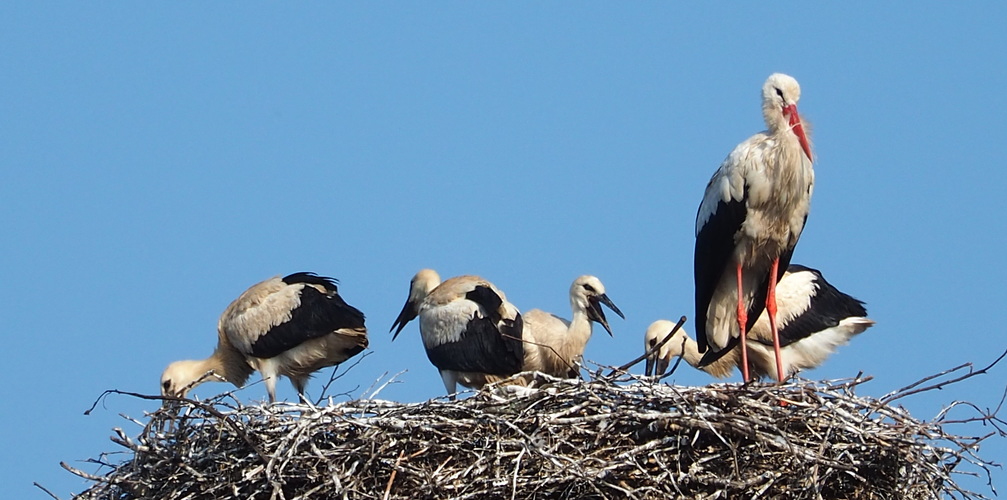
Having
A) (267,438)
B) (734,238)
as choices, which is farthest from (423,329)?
(267,438)

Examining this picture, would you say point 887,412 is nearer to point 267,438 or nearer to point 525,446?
point 525,446

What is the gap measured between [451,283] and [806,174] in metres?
2.73

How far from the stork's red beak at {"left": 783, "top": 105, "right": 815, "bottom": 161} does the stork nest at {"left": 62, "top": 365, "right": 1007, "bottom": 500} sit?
5.24 feet

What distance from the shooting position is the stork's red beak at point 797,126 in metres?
8.20

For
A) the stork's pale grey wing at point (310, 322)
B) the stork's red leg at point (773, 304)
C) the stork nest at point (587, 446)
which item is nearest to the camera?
the stork nest at point (587, 446)

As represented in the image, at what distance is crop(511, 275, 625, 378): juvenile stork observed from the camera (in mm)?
9852

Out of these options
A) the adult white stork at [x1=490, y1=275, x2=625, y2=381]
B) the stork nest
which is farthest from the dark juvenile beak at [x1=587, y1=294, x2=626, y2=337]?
the stork nest

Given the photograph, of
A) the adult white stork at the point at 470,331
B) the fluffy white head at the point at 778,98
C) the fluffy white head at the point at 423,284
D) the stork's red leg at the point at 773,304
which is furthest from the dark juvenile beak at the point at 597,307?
the fluffy white head at the point at 778,98

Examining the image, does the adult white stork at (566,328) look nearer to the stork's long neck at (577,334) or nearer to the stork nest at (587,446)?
the stork's long neck at (577,334)

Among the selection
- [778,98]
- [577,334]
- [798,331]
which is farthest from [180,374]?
[778,98]

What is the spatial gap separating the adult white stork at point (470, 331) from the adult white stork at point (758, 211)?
4.54 ft

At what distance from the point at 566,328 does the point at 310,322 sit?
1.64 m

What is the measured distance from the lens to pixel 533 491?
6574 millimetres

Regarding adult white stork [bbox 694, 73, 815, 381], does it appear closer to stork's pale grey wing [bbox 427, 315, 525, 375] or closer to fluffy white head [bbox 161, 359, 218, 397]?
stork's pale grey wing [bbox 427, 315, 525, 375]
